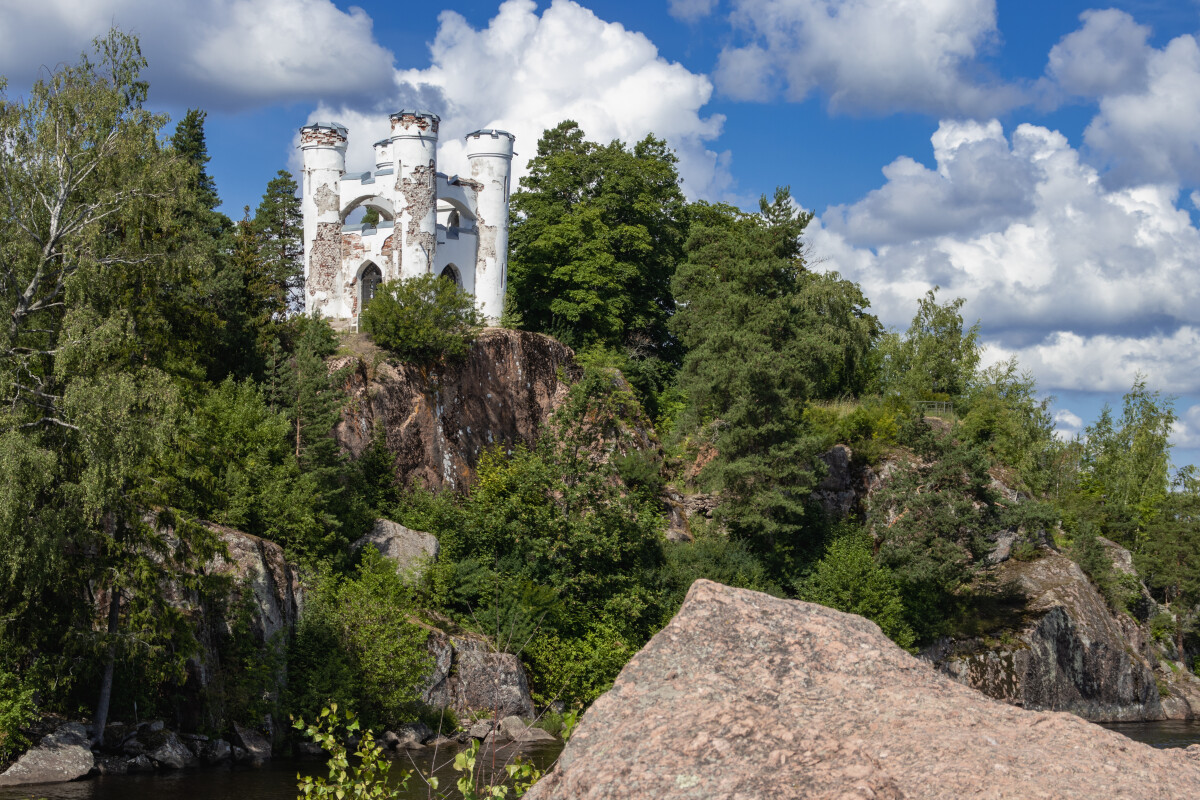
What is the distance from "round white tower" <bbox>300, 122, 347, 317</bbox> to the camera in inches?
1740

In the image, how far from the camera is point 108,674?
21.4 meters

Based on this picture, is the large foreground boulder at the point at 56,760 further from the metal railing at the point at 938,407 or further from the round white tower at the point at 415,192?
the metal railing at the point at 938,407

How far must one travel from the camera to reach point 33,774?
19516 millimetres

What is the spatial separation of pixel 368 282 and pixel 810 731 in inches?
1674

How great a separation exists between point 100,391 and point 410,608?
1366 cm

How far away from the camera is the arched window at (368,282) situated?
44.3 meters

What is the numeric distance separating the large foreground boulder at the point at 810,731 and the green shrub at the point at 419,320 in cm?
3471

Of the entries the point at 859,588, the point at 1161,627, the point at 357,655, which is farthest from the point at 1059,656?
the point at 357,655

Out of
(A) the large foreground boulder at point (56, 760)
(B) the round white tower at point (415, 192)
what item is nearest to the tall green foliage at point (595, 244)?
(B) the round white tower at point (415, 192)

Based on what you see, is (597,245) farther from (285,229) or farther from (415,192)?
(285,229)

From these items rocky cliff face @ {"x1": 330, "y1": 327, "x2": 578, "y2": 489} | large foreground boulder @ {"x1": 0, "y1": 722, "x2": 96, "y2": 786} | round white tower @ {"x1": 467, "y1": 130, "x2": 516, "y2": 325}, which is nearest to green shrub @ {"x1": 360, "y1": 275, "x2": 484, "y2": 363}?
rocky cliff face @ {"x1": 330, "y1": 327, "x2": 578, "y2": 489}

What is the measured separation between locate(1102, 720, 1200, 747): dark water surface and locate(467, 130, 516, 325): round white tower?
27.4 m

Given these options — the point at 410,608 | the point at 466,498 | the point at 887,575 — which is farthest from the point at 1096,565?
the point at 410,608

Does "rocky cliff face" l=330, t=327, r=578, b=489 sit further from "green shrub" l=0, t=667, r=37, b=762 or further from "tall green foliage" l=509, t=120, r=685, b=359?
"green shrub" l=0, t=667, r=37, b=762
